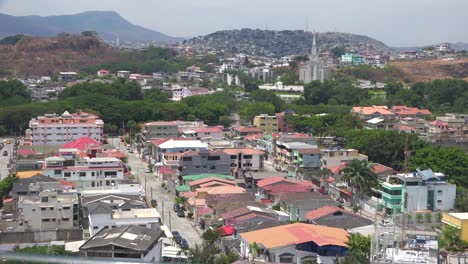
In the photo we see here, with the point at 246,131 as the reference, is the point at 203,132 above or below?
above

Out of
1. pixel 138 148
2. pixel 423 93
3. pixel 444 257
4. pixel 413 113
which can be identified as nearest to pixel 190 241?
pixel 444 257

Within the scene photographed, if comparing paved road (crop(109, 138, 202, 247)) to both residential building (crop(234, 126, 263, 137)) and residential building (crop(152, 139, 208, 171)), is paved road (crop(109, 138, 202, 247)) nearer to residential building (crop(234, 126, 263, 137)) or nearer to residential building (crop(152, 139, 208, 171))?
residential building (crop(152, 139, 208, 171))

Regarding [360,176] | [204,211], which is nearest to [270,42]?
[360,176]

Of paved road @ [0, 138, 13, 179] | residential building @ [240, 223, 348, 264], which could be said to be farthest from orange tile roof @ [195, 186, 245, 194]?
paved road @ [0, 138, 13, 179]

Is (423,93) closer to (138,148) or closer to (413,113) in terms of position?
(413,113)

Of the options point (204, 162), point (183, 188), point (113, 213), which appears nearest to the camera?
point (113, 213)

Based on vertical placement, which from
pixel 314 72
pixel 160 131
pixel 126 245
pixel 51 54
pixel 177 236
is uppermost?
pixel 51 54

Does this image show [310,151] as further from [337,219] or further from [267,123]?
[267,123]
